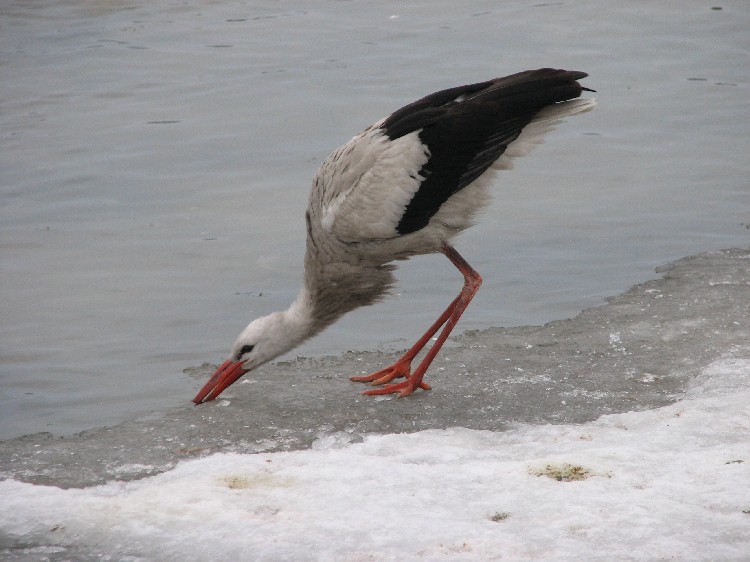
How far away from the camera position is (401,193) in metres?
6.57

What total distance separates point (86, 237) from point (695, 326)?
16.6 feet

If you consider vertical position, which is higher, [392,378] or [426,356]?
[426,356]

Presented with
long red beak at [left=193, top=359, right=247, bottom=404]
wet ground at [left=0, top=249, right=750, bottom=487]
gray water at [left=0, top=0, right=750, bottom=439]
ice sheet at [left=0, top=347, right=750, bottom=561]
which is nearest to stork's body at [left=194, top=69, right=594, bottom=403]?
long red beak at [left=193, top=359, right=247, bottom=404]

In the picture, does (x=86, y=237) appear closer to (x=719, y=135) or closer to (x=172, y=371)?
(x=172, y=371)

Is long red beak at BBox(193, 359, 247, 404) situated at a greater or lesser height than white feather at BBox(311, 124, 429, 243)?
lesser

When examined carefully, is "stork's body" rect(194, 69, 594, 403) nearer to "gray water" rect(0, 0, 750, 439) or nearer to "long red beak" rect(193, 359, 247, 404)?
"long red beak" rect(193, 359, 247, 404)

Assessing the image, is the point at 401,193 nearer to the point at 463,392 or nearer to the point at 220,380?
the point at 463,392

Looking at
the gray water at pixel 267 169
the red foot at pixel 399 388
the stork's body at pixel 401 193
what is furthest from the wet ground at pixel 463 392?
the gray water at pixel 267 169

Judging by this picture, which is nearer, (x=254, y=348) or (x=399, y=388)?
(x=399, y=388)

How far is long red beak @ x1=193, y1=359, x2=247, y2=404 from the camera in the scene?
640 centimetres

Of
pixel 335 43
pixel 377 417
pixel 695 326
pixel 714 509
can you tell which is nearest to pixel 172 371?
pixel 377 417

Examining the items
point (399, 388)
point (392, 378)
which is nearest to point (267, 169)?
point (392, 378)

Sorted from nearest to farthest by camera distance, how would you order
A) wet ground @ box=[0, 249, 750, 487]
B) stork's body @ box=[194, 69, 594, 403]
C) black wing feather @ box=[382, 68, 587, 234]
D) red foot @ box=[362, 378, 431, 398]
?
wet ground @ box=[0, 249, 750, 487]
red foot @ box=[362, 378, 431, 398]
stork's body @ box=[194, 69, 594, 403]
black wing feather @ box=[382, 68, 587, 234]

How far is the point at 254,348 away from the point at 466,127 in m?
1.78
